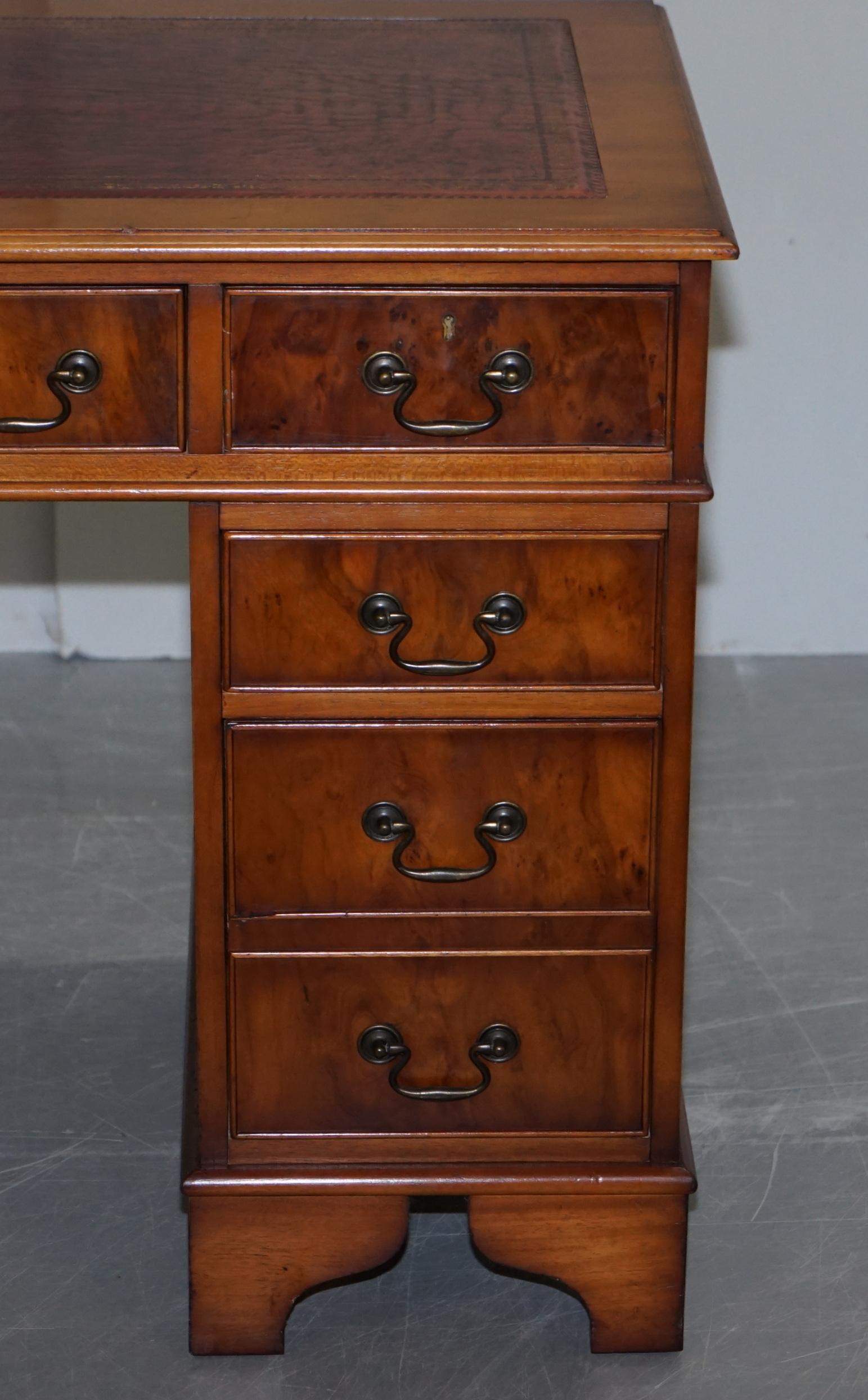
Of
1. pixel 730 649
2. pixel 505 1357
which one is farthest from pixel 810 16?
pixel 505 1357

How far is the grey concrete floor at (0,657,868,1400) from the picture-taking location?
77.3 inches

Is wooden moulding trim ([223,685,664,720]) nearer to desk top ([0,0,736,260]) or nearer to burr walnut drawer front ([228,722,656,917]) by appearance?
burr walnut drawer front ([228,722,656,917])

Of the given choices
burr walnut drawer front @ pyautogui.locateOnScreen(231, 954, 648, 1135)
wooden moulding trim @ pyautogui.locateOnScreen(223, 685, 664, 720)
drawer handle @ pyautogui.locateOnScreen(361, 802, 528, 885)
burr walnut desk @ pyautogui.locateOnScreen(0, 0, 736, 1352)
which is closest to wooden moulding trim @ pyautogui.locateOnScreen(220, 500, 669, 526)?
burr walnut desk @ pyautogui.locateOnScreen(0, 0, 736, 1352)

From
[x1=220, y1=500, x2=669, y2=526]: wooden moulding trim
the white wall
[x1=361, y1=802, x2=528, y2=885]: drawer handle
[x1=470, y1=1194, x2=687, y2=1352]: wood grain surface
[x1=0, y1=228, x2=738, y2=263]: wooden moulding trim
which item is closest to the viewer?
[x1=0, y1=228, x2=738, y2=263]: wooden moulding trim

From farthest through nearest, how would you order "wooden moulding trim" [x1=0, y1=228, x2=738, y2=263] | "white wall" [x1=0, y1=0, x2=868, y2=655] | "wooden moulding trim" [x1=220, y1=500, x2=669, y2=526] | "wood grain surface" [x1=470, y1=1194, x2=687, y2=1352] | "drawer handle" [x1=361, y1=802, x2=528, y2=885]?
1. "white wall" [x1=0, y1=0, x2=868, y2=655]
2. "wood grain surface" [x1=470, y1=1194, x2=687, y2=1352]
3. "drawer handle" [x1=361, y1=802, x2=528, y2=885]
4. "wooden moulding trim" [x1=220, y1=500, x2=669, y2=526]
5. "wooden moulding trim" [x1=0, y1=228, x2=738, y2=263]

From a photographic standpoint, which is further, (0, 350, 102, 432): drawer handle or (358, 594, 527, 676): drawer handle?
(358, 594, 527, 676): drawer handle

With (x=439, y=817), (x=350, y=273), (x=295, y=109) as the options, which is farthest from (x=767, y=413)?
(x=350, y=273)

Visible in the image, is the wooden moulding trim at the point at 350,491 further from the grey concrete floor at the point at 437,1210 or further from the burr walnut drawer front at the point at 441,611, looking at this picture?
the grey concrete floor at the point at 437,1210

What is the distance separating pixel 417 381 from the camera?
5.48 feet

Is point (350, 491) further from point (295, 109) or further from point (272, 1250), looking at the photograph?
point (272, 1250)

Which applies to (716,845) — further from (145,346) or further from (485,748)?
(145,346)

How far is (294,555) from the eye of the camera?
5.70 ft

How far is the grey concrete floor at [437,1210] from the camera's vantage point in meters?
1.96

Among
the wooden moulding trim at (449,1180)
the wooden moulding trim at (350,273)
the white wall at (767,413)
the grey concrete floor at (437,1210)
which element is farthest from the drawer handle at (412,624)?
the white wall at (767,413)
